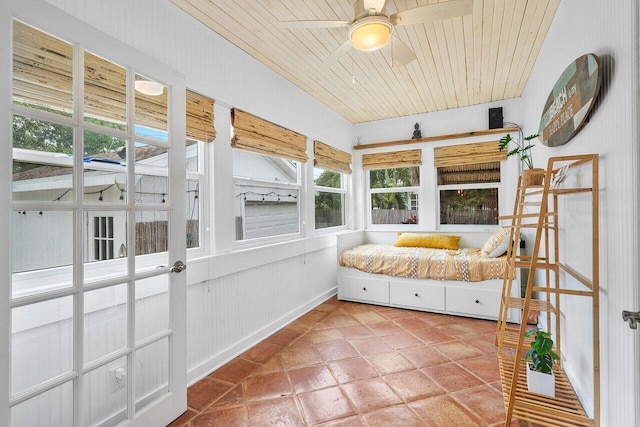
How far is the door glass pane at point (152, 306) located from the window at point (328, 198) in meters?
2.41

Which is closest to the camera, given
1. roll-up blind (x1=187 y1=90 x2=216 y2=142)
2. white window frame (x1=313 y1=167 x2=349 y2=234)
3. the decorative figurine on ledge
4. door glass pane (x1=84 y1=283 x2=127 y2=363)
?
door glass pane (x1=84 y1=283 x2=127 y2=363)

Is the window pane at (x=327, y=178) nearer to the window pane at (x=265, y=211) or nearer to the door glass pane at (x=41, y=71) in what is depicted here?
the window pane at (x=265, y=211)

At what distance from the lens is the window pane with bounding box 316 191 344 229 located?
4.05 metres

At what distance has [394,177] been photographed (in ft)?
15.8

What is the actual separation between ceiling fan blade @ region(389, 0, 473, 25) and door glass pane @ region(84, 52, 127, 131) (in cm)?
154

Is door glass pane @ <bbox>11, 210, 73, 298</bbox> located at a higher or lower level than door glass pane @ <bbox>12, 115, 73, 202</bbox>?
lower

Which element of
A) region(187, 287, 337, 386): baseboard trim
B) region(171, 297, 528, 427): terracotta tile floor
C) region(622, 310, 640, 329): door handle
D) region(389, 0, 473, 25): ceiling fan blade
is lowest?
region(171, 297, 528, 427): terracotta tile floor

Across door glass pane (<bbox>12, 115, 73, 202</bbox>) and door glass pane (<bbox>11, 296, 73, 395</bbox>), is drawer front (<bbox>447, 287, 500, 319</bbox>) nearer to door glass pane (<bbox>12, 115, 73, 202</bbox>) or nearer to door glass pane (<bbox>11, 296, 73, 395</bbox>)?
door glass pane (<bbox>11, 296, 73, 395</bbox>)

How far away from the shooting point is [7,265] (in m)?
1.10

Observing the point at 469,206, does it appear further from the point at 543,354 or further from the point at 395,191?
the point at 543,354

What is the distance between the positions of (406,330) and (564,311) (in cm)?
133

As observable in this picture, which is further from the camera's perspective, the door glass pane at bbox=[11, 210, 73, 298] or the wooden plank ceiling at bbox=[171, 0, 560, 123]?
the wooden plank ceiling at bbox=[171, 0, 560, 123]

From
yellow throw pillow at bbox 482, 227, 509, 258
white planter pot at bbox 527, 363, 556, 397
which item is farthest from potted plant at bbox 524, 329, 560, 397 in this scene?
yellow throw pillow at bbox 482, 227, 509, 258

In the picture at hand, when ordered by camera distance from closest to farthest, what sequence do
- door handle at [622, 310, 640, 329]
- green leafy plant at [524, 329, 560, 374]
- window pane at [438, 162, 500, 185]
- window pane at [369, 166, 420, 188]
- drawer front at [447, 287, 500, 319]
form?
door handle at [622, 310, 640, 329]
green leafy plant at [524, 329, 560, 374]
drawer front at [447, 287, 500, 319]
window pane at [438, 162, 500, 185]
window pane at [369, 166, 420, 188]
